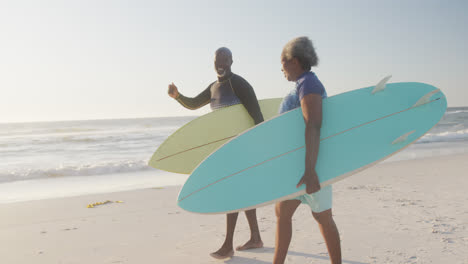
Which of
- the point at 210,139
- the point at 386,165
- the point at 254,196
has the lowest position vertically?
the point at 386,165

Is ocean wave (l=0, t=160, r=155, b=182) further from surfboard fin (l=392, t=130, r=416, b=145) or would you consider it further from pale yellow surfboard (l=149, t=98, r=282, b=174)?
surfboard fin (l=392, t=130, r=416, b=145)

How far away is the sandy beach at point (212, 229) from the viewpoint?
2641 mm

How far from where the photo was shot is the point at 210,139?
9.47 feet

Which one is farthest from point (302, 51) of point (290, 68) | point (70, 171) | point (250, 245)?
point (70, 171)

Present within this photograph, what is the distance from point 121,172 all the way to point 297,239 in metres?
5.91

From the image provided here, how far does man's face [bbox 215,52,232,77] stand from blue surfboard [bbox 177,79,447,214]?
79 centimetres

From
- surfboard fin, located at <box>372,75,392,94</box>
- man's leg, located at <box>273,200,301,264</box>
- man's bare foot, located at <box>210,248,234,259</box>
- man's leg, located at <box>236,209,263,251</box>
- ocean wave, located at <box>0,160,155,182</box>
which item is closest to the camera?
man's leg, located at <box>273,200,301,264</box>

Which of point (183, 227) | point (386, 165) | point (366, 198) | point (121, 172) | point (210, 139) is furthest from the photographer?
point (121, 172)

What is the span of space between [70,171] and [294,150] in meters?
7.21

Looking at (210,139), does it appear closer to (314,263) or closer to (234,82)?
(234,82)

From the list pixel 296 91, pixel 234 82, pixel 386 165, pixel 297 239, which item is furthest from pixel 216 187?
pixel 386 165

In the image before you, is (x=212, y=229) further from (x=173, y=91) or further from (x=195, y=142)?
(x=173, y=91)

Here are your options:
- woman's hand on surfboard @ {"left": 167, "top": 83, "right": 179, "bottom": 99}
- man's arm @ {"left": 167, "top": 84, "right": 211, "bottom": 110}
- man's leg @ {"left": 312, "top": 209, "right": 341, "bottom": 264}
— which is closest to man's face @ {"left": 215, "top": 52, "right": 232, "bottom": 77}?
man's arm @ {"left": 167, "top": 84, "right": 211, "bottom": 110}

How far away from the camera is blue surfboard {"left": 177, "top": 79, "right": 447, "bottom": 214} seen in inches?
73.7
